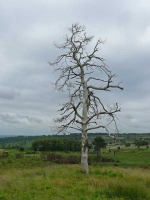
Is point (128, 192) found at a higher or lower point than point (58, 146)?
lower

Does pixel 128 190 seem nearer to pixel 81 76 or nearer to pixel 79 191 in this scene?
pixel 79 191

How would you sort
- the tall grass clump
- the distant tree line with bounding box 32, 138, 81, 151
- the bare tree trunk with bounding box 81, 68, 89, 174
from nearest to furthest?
the tall grass clump → the bare tree trunk with bounding box 81, 68, 89, 174 → the distant tree line with bounding box 32, 138, 81, 151

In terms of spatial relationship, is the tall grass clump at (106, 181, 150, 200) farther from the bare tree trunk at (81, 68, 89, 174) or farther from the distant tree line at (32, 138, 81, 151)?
the distant tree line at (32, 138, 81, 151)

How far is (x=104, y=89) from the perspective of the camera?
56.3 feet

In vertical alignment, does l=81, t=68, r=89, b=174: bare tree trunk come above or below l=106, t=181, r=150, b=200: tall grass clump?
above

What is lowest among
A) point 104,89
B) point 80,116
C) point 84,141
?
point 84,141

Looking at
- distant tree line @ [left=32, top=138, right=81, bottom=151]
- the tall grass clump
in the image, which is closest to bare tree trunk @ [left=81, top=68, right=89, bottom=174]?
the tall grass clump

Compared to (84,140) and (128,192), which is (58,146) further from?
(128,192)

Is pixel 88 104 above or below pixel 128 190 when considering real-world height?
above

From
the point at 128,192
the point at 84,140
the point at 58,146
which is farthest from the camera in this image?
the point at 58,146

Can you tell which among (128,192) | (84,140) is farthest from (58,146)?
(128,192)

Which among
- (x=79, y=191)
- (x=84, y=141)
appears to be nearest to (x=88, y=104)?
(x=84, y=141)

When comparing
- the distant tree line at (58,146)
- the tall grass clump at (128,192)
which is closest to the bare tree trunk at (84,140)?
the tall grass clump at (128,192)

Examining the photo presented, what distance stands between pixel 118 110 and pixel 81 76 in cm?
347
